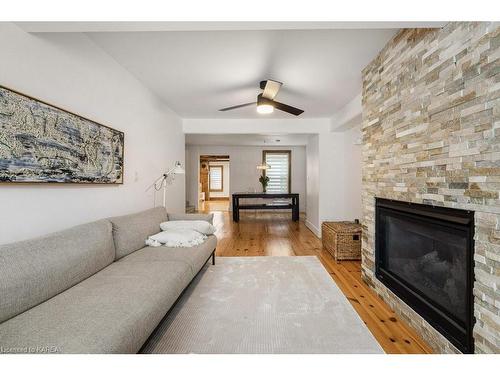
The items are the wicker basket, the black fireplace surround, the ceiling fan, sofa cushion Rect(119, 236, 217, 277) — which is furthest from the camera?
the wicker basket

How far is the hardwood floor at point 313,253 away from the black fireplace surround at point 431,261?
0.20 metres

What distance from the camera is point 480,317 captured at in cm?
130

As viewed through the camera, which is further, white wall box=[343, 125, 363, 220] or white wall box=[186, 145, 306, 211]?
white wall box=[186, 145, 306, 211]

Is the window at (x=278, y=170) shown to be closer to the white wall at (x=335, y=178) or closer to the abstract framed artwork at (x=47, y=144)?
the white wall at (x=335, y=178)

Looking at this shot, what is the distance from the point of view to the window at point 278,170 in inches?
346

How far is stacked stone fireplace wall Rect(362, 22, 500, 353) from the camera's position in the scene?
4.07 ft

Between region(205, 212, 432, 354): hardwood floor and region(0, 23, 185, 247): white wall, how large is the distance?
1.85m

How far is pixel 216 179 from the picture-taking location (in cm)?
1382

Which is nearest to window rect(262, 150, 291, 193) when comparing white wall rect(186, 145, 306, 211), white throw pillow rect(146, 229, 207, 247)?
white wall rect(186, 145, 306, 211)

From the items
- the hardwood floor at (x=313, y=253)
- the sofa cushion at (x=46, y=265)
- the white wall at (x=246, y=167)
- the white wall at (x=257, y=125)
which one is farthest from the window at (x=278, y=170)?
the sofa cushion at (x=46, y=265)

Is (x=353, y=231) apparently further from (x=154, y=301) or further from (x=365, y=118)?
(x=154, y=301)

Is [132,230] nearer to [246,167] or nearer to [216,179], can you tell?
[246,167]

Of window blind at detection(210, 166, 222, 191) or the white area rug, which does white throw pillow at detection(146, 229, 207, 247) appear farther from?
window blind at detection(210, 166, 222, 191)

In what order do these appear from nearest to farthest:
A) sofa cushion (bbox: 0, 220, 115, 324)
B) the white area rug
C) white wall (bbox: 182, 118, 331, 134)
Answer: sofa cushion (bbox: 0, 220, 115, 324) → the white area rug → white wall (bbox: 182, 118, 331, 134)
